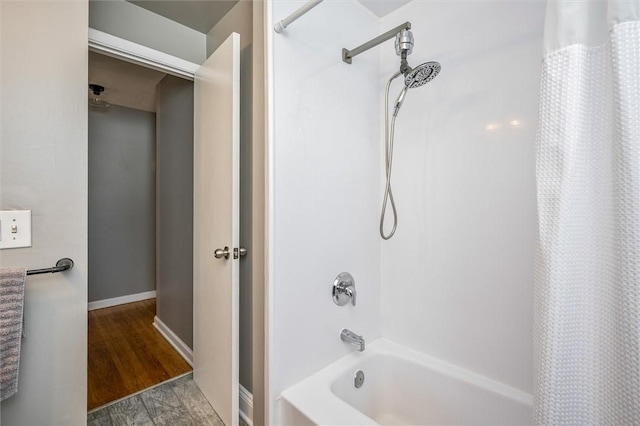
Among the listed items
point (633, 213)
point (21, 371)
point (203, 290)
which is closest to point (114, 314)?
point (203, 290)

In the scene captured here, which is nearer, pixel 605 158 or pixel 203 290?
pixel 605 158

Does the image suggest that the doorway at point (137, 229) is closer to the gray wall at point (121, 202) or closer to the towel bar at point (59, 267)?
the gray wall at point (121, 202)

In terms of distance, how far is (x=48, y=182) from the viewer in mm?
1160

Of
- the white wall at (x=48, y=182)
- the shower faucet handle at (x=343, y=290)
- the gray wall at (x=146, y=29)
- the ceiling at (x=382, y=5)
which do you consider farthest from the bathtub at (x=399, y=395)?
the gray wall at (x=146, y=29)

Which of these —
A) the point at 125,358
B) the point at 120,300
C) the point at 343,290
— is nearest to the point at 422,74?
the point at 343,290

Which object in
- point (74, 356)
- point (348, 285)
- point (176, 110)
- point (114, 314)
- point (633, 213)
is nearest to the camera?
point (633, 213)

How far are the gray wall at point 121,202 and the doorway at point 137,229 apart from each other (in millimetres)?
10

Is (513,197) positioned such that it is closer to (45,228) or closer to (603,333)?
(603,333)

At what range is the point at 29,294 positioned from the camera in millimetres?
1139

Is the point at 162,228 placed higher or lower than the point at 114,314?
higher

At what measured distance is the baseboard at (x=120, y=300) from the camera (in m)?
3.35

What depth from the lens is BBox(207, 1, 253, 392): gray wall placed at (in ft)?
5.39

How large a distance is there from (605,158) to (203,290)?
6.25ft

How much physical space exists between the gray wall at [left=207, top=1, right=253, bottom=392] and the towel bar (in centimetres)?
77
